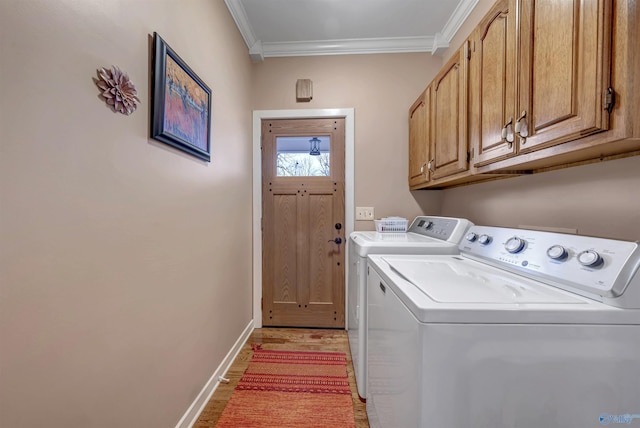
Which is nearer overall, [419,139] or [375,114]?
Result: [419,139]

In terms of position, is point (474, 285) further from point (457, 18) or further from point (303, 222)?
point (457, 18)

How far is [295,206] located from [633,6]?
84.4 inches

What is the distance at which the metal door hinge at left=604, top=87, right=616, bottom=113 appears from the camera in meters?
0.69

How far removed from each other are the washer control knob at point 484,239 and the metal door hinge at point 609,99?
693 mm

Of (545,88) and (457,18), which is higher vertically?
(457,18)

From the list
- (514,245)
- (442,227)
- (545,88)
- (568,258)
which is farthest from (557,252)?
(442,227)

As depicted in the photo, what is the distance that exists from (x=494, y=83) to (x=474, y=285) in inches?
37.0

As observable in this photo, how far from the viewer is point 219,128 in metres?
1.77

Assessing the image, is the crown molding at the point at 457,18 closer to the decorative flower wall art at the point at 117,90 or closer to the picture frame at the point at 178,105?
the picture frame at the point at 178,105

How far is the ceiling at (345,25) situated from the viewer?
193cm

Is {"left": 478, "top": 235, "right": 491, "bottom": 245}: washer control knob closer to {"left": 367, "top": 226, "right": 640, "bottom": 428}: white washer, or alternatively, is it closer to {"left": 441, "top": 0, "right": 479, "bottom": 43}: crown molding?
{"left": 367, "top": 226, "right": 640, "bottom": 428}: white washer

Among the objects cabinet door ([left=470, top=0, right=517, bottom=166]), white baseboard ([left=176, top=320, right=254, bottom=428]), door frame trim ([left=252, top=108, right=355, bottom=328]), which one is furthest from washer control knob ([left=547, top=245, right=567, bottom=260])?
white baseboard ([left=176, top=320, right=254, bottom=428])

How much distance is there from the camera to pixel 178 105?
123 cm

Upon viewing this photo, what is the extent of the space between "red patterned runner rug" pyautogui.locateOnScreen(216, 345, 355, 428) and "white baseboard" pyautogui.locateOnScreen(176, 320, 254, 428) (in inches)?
5.3
